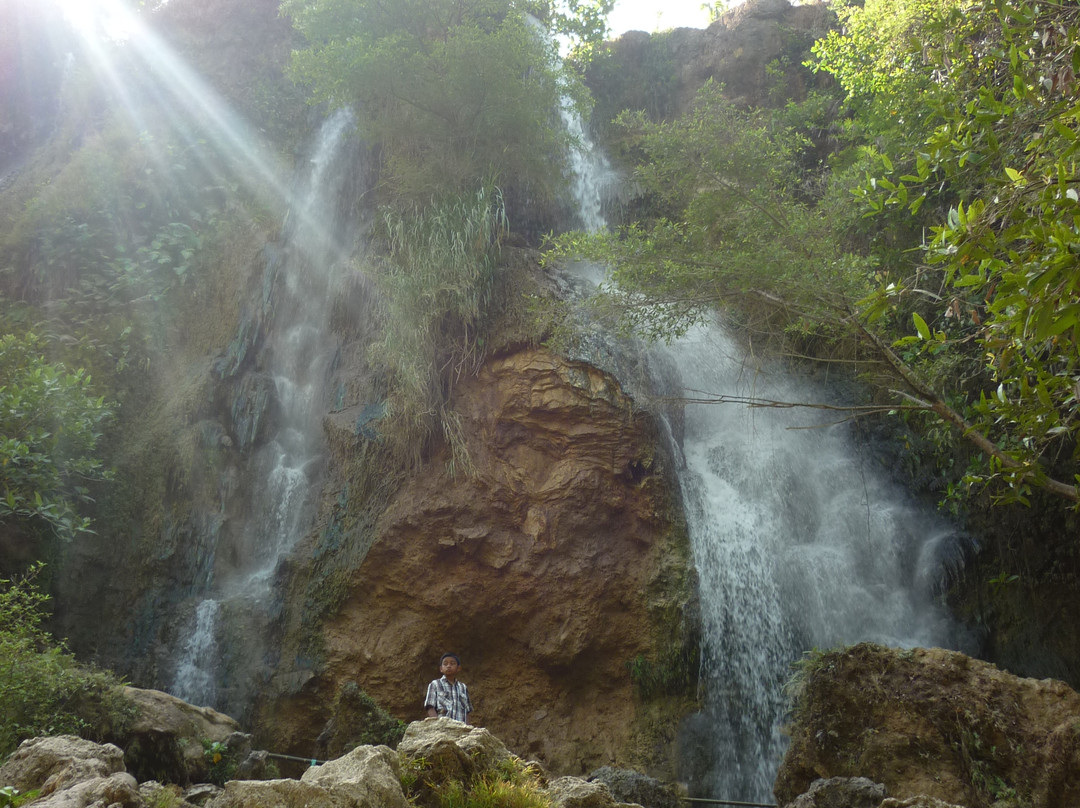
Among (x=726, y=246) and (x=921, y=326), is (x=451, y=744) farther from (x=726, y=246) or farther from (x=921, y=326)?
(x=726, y=246)

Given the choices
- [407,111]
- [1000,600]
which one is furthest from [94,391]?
[1000,600]

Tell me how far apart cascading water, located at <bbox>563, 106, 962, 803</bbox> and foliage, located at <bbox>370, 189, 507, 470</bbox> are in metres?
2.30

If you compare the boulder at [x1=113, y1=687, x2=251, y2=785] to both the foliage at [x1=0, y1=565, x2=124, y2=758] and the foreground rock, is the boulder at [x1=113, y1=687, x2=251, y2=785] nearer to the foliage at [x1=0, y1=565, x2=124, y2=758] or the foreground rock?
the foliage at [x1=0, y1=565, x2=124, y2=758]

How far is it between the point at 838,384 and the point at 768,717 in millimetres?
5563

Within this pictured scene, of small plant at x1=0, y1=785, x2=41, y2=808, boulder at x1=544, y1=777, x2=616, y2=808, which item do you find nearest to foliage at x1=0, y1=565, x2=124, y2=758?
small plant at x1=0, y1=785, x2=41, y2=808

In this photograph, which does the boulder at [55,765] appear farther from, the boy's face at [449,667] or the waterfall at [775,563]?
the waterfall at [775,563]

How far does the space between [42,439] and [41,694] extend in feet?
13.7

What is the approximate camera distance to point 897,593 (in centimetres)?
946

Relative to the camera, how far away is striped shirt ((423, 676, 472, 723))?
6.90m

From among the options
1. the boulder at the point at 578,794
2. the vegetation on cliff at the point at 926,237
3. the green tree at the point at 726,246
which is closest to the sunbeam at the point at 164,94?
the green tree at the point at 726,246

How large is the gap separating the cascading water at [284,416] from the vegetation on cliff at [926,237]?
473 centimetres

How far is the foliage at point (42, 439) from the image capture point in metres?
9.22

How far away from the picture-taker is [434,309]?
35.2 ft

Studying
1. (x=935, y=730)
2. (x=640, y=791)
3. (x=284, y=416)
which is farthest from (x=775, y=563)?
(x=284, y=416)
